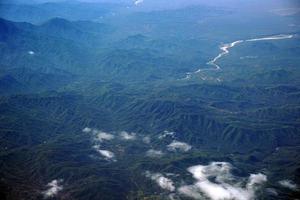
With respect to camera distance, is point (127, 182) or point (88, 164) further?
point (88, 164)

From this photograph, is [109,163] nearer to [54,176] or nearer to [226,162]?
[54,176]

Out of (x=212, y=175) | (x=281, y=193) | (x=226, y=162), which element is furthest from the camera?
(x=226, y=162)

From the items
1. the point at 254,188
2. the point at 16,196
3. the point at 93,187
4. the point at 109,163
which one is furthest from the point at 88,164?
the point at 254,188

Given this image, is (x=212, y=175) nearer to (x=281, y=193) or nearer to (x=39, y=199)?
(x=281, y=193)

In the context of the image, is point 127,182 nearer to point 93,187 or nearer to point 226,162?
point 93,187

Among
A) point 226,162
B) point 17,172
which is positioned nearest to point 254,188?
point 226,162

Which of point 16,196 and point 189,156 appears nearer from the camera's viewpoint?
→ point 16,196

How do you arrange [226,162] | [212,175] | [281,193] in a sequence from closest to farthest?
[281,193] < [212,175] < [226,162]

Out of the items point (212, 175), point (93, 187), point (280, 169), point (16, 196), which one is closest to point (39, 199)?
point (16, 196)
